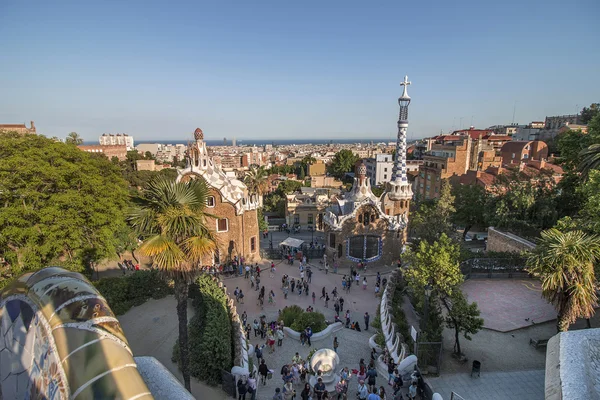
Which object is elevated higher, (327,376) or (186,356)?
(186,356)

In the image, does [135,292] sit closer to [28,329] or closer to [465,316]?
[28,329]

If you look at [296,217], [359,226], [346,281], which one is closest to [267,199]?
[296,217]

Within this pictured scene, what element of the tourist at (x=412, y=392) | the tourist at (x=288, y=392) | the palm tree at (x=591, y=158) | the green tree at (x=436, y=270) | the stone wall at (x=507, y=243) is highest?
the palm tree at (x=591, y=158)

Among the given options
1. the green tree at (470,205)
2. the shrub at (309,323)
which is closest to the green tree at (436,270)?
the shrub at (309,323)

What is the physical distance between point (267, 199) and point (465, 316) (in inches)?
1905

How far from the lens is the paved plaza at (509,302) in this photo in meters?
17.0

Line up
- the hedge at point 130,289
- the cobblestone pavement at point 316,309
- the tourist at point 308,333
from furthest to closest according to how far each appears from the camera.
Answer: the hedge at point 130,289, the tourist at point 308,333, the cobblestone pavement at point 316,309

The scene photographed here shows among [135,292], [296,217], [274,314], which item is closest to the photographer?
[274,314]

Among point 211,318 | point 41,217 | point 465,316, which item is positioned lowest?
point 211,318

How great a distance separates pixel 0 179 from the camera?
54.2 ft

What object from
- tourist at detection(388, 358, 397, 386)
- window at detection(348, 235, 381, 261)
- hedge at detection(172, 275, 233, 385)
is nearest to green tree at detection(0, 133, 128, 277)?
hedge at detection(172, 275, 233, 385)

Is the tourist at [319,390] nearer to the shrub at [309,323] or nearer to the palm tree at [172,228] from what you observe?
the shrub at [309,323]

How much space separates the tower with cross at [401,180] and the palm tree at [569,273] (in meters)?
16.7

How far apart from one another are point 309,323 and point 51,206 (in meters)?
15.2
